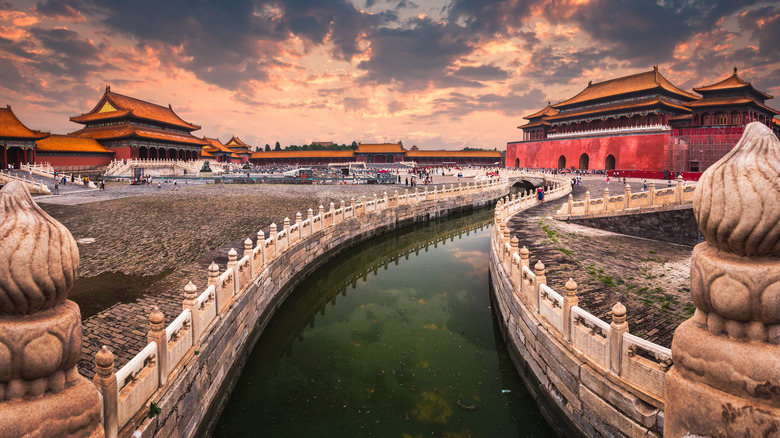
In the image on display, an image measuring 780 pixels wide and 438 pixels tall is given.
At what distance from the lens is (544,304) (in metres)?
7.18

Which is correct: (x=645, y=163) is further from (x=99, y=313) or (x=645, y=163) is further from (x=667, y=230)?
(x=99, y=313)

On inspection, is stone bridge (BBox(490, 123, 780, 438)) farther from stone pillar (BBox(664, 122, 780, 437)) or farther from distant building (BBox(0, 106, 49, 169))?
distant building (BBox(0, 106, 49, 169))

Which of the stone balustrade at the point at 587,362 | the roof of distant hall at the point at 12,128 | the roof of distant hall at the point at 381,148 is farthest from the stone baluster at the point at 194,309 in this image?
the roof of distant hall at the point at 381,148

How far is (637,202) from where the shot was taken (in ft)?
55.9

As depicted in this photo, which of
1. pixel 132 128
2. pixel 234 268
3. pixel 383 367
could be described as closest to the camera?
pixel 234 268

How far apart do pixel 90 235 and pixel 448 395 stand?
15.3m

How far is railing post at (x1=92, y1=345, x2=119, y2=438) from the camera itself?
3747 millimetres

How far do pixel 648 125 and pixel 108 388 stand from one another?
53.6m

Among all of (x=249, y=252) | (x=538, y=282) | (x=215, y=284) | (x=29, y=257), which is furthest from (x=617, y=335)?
(x=249, y=252)

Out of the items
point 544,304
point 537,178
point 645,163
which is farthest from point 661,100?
point 544,304

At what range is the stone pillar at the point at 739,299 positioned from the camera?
272cm

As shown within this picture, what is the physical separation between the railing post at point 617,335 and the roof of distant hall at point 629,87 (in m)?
50.3

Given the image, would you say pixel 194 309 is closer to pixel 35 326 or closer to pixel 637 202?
pixel 35 326

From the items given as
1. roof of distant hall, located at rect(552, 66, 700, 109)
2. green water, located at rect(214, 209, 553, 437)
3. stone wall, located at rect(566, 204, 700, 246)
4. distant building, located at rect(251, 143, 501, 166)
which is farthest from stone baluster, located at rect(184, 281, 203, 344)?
distant building, located at rect(251, 143, 501, 166)
